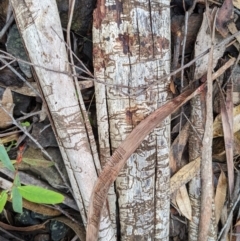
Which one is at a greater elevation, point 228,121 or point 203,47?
point 203,47

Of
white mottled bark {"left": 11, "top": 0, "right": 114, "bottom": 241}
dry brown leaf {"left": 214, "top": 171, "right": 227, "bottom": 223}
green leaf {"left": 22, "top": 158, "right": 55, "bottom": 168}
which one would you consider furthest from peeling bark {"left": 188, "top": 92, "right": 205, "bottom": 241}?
green leaf {"left": 22, "top": 158, "right": 55, "bottom": 168}

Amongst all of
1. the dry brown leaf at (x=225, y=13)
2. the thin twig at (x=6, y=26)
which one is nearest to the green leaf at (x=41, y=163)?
the thin twig at (x=6, y=26)

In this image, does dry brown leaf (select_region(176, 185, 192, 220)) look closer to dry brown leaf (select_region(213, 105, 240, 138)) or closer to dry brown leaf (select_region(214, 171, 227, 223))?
dry brown leaf (select_region(214, 171, 227, 223))

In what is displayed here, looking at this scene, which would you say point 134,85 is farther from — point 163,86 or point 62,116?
point 62,116

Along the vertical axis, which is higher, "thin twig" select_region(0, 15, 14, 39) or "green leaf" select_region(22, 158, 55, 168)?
"thin twig" select_region(0, 15, 14, 39)

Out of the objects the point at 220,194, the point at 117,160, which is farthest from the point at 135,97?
the point at 220,194

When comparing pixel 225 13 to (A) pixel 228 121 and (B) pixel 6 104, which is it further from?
(B) pixel 6 104

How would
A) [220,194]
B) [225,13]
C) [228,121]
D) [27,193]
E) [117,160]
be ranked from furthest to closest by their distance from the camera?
[220,194] → [228,121] → [225,13] → [117,160] → [27,193]
